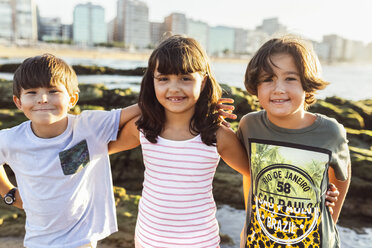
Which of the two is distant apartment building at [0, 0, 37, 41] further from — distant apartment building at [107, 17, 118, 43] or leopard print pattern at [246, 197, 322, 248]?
leopard print pattern at [246, 197, 322, 248]

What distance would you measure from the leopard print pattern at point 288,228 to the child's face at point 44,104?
3.88 ft

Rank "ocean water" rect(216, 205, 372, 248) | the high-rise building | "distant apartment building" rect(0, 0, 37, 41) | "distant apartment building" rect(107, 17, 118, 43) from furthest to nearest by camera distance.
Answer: the high-rise building < "distant apartment building" rect(107, 17, 118, 43) < "distant apartment building" rect(0, 0, 37, 41) < "ocean water" rect(216, 205, 372, 248)

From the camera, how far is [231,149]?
1.79 m

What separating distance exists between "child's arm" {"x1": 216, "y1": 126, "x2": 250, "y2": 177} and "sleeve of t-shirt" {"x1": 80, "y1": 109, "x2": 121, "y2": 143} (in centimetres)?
59

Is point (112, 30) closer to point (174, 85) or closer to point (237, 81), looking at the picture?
point (237, 81)

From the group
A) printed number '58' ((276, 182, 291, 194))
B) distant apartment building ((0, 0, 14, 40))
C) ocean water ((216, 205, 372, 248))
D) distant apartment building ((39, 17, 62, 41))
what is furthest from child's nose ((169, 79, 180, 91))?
distant apartment building ((39, 17, 62, 41))

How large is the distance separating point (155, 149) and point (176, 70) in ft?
1.42

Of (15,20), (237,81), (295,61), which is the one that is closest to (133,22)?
(15,20)

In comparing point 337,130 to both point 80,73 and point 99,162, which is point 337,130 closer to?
point 99,162

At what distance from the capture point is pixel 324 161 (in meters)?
1.58

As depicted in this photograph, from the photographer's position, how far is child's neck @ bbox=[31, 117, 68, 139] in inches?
68.4

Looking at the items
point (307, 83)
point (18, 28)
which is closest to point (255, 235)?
point (307, 83)

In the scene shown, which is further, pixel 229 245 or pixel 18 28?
pixel 18 28

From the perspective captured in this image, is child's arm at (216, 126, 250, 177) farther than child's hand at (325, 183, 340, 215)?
Yes
